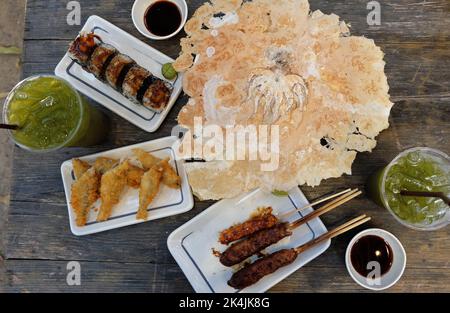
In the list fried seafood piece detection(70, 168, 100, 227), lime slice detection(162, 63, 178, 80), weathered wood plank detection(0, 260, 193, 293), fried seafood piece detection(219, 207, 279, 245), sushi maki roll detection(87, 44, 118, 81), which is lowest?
weathered wood plank detection(0, 260, 193, 293)

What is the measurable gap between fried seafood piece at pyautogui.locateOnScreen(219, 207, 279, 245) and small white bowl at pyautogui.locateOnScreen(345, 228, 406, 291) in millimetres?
357

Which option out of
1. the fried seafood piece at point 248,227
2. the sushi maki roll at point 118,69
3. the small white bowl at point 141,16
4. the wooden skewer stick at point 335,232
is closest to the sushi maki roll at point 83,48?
the sushi maki roll at point 118,69

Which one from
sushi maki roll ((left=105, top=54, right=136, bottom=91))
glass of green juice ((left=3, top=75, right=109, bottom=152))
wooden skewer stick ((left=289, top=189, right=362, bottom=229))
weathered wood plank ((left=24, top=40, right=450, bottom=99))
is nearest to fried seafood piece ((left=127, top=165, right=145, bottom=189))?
glass of green juice ((left=3, top=75, right=109, bottom=152))

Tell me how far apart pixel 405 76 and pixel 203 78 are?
949mm

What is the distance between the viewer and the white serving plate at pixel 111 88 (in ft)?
6.39

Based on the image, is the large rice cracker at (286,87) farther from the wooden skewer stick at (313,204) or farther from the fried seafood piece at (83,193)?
the fried seafood piece at (83,193)

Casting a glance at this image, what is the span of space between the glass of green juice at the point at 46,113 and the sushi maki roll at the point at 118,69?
0.54ft

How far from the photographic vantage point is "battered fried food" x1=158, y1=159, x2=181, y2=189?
188 centimetres

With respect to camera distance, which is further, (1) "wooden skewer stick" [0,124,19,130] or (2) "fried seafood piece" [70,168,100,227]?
(2) "fried seafood piece" [70,168,100,227]

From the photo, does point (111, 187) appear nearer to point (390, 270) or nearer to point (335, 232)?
point (335, 232)

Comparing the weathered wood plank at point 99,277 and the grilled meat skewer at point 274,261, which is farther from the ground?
the grilled meat skewer at point 274,261

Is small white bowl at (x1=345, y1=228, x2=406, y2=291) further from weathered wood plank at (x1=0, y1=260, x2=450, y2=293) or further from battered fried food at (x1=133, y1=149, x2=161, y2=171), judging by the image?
battered fried food at (x1=133, y1=149, x2=161, y2=171)

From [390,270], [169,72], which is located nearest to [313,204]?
[390,270]

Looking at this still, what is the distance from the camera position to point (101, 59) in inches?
72.6
